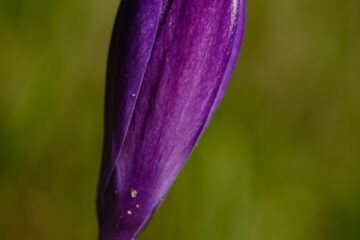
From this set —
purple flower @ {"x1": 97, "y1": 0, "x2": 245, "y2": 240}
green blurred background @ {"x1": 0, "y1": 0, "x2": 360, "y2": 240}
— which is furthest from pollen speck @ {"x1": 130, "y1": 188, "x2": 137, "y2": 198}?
green blurred background @ {"x1": 0, "y1": 0, "x2": 360, "y2": 240}

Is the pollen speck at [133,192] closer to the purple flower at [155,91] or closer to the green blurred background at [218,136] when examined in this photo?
the purple flower at [155,91]

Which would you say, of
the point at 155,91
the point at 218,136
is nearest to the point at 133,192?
the point at 155,91

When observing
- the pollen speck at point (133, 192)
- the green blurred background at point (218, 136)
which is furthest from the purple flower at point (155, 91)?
the green blurred background at point (218, 136)

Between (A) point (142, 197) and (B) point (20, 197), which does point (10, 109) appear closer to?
(B) point (20, 197)

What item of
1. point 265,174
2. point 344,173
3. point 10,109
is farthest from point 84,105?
point 344,173

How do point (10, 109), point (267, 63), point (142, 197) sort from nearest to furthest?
point (142, 197)
point (10, 109)
point (267, 63)

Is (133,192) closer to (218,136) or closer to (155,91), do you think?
(155,91)

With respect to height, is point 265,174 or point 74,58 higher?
point 74,58
